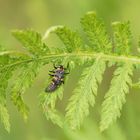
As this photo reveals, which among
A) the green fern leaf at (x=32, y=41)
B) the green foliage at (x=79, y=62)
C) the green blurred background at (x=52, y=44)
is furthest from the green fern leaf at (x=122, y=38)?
the green blurred background at (x=52, y=44)

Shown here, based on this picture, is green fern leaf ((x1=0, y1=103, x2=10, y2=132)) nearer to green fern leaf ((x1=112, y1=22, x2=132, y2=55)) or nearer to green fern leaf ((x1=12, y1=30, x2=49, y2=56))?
green fern leaf ((x1=12, y1=30, x2=49, y2=56))

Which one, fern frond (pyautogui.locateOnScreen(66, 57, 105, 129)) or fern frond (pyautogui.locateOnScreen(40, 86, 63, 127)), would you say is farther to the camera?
fern frond (pyautogui.locateOnScreen(40, 86, 63, 127))

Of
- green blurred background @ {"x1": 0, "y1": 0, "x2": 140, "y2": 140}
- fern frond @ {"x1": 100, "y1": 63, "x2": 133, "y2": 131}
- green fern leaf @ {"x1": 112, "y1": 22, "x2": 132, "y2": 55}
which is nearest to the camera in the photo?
fern frond @ {"x1": 100, "y1": 63, "x2": 133, "y2": 131}

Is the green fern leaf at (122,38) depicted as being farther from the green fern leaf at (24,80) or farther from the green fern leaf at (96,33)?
the green fern leaf at (24,80)

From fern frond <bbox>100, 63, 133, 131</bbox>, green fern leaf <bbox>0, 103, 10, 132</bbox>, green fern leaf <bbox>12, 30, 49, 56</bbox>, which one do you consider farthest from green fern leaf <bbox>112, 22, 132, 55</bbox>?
green fern leaf <bbox>0, 103, 10, 132</bbox>

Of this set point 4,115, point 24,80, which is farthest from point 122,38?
point 4,115

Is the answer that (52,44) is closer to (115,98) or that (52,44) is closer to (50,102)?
(50,102)

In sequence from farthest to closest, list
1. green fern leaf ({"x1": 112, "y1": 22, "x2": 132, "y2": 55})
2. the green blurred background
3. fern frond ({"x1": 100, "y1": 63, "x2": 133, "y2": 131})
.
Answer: the green blurred background, green fern leaf ({"x1": 112, "y1": 22, "x2": 132, "y2": 55}), fern frond ({"x1": 100, "y1": 63, "x2": 133, "y2": 131})

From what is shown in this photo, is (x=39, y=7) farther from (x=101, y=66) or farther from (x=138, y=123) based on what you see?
(x=101, y=66)
